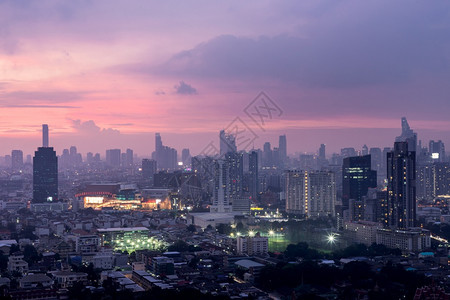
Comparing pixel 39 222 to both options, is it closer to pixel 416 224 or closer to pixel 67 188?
pixel 416 224

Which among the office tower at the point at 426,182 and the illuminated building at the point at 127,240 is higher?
the office tower at the point at 426,182

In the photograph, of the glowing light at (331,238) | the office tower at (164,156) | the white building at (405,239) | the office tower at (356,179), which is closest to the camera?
the white building at (405,239)

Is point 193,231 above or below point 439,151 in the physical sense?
below

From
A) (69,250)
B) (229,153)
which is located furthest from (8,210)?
(69,250)

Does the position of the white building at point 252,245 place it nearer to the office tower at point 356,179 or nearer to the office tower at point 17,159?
the office tower at point 356,179

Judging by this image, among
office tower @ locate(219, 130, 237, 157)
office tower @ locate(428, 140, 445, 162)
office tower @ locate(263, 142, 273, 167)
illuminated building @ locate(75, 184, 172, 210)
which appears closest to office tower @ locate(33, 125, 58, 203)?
illuminated building @ locate(75, 184, 172, 210)

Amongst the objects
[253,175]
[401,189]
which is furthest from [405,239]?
[253,175]

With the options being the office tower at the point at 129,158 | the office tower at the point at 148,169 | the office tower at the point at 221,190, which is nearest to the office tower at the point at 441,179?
the office tower at the point at 221,190

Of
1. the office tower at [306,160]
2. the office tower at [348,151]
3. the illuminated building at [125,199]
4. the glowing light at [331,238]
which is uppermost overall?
the office tower at [348,151]
